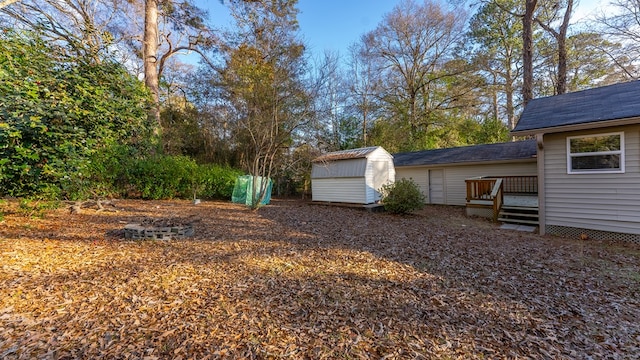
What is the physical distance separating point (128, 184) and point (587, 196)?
14.5m

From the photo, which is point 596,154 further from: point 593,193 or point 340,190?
point 340,190

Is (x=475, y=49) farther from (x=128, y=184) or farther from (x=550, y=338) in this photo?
(x=128, y=184)

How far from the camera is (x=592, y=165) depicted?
608cm

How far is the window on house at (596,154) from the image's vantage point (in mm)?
5824

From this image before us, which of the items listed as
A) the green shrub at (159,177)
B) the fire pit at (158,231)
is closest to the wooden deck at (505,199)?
the fire pit at (158,231)

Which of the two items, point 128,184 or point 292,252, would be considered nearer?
point 292,252

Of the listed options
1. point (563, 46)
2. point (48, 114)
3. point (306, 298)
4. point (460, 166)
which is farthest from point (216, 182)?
point (563, 46)

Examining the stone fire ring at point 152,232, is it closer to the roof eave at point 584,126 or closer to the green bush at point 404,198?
the green bush at point 404,198

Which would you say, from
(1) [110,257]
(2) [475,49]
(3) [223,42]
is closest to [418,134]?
(2) [475,49]

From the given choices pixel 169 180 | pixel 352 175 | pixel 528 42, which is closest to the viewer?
pixel 352 175

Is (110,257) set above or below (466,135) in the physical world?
below

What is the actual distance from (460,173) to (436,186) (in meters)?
1.25

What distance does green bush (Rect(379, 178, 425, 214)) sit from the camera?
27.7ft

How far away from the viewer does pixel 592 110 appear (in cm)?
632
